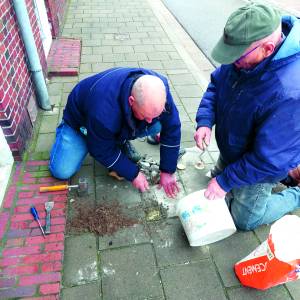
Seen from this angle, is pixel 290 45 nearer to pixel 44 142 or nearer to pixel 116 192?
pixel 116 192

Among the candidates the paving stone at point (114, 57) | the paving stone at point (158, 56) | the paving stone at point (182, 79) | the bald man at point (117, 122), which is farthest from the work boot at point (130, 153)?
the paving stone at point (158, 56)

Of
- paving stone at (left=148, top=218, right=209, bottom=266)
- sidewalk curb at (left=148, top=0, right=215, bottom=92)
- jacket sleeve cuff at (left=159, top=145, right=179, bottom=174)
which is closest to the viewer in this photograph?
paving stone at (left=148, top=218, right=209, bottom=266)

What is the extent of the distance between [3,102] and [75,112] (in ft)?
2.10

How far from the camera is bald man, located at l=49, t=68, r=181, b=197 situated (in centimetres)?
226

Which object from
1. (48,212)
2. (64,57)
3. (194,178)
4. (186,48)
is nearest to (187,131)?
(194,178)

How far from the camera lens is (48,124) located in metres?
3.85

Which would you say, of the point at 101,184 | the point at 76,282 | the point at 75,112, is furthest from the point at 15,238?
the point at 75,112

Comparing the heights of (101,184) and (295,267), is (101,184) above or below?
below

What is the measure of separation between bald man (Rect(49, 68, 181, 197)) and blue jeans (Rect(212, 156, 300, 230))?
24.2 inches

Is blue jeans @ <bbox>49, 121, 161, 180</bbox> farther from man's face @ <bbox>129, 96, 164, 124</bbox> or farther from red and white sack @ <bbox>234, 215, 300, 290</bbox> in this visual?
red and white sack @ <bbox>234, 215, 300, 290</bbox>

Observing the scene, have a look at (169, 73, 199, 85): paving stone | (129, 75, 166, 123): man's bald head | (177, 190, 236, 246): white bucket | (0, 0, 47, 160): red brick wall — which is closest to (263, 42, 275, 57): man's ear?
(129, 75, 166, 123): man's bald head

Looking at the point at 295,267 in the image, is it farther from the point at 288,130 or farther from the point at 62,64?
the point at 62,64

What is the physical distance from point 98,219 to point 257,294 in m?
1.39

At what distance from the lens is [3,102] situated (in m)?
2.80
